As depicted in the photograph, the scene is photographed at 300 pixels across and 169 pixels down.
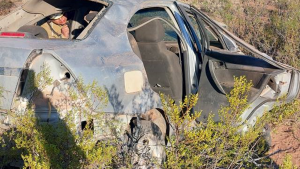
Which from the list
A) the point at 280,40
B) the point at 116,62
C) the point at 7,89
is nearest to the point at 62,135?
the point at 7,89

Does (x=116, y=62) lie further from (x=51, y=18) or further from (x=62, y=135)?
(x=51, y=18)

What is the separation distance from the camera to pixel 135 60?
3.66 meters

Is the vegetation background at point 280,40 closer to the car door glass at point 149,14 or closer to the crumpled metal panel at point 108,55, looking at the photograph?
the car door glass at point 149,14

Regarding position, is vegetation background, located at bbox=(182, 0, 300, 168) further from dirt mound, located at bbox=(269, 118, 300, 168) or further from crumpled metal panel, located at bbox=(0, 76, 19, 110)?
crumpled metal panel, located at bbox=(0, 76, 19, 110)

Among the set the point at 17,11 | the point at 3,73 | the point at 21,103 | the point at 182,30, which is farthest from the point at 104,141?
the point at 17,11

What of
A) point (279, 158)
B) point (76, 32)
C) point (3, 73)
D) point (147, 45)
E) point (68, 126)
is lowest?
point (279, 158)

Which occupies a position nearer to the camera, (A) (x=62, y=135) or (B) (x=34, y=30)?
(A) (x=62, y=135)

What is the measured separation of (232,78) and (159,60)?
0.80m

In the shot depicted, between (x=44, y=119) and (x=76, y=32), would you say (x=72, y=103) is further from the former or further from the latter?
(x=76, y=32)

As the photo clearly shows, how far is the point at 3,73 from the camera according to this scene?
3.19m

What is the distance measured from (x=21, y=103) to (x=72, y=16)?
2.54 meters

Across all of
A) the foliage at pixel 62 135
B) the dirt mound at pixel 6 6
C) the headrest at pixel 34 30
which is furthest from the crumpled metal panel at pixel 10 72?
the dirt mound at pixel 6 6

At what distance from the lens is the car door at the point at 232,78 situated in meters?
4.23

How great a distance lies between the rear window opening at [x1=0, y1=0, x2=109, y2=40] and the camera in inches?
175
